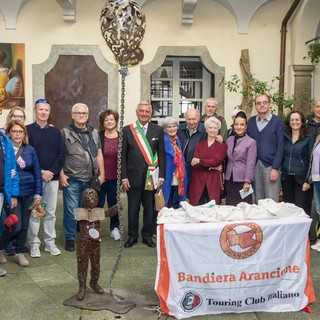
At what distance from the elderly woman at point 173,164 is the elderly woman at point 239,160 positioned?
481 millimetres

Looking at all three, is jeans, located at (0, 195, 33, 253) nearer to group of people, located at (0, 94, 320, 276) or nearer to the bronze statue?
group of people, located at (0, 94, 320, 276)

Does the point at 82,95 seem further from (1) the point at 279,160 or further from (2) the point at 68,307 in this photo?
(2) the point at 68,307

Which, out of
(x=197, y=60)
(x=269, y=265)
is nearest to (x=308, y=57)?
(x=197, y=60)

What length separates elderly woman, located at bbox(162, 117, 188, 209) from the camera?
4.97 metres

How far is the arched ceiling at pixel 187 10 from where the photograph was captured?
8.04m

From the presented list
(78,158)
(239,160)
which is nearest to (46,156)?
(78,158)

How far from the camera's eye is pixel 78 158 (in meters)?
4.78

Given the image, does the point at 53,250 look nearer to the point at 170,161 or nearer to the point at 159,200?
the point at 159,200

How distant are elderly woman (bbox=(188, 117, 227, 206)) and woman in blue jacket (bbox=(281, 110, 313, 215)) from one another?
0.71 meters

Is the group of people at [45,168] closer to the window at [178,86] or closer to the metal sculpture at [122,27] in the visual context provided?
the metal sculpture at [122,27]

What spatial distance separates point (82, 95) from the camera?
827 centimetres

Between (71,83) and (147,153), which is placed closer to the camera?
(147,153)

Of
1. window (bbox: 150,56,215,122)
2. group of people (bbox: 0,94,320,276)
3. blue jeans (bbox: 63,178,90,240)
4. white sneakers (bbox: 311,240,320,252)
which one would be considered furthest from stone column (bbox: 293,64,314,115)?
blue jeans (bbox: 63,178,90,240)

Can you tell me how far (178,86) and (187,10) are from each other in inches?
60.1
